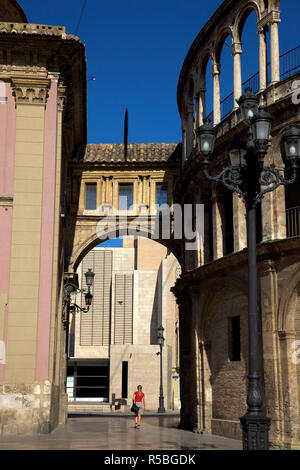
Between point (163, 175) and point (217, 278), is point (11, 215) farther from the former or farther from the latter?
point (163, 175)

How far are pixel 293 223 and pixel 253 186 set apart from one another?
7.81 metres

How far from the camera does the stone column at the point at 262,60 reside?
806 inches

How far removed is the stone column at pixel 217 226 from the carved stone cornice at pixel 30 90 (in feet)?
21.6

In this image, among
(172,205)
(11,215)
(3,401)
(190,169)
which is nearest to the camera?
(3,401)

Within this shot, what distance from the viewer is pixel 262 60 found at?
20.8m

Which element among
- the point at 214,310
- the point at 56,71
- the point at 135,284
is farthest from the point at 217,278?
the point at 135,284

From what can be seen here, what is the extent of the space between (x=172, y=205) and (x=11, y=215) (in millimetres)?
10922

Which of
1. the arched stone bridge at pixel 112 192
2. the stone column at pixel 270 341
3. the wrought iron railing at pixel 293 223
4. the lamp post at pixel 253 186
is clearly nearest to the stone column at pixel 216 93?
the wrought iron railing at pixel 293 223

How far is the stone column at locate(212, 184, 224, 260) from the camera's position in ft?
74.9

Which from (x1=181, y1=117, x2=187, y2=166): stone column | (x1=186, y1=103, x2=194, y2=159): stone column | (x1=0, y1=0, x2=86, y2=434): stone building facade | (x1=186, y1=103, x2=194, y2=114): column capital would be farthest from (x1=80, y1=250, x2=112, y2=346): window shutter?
(x1=0, y1=0, x2=86, y2=434): stone building facade

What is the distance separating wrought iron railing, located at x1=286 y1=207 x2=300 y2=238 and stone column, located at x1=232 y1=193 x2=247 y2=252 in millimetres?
1634

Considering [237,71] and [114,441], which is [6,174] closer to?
[237,71]

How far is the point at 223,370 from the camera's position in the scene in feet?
72.5

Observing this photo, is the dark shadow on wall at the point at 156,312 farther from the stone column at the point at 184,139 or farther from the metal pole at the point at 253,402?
the metal pole at the point at 253,402
